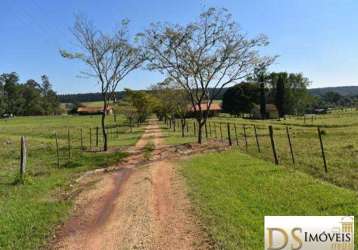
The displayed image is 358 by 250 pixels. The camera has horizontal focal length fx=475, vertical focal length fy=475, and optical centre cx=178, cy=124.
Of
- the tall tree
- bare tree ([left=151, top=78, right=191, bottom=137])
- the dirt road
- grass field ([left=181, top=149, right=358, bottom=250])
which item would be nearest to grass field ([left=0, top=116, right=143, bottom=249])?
the dirt road

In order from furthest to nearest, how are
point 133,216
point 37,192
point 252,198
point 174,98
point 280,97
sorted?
1. point 280,97
2. point 174,98
3. point 37,192
4. point 252,198
5. point 133,216

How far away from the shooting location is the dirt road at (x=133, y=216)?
945cm

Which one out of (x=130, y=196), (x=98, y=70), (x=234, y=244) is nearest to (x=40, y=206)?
(x=130, y=196)

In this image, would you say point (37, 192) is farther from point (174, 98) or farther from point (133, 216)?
point (174, 98)

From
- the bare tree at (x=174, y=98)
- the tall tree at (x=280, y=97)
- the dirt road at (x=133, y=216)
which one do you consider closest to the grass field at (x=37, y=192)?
the dirt road at (x=133, y=216)

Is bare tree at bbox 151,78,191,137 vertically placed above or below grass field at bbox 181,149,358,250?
above

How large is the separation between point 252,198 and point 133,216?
329 centimetres

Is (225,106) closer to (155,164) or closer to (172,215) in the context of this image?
(155,164)

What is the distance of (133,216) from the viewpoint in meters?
11.5

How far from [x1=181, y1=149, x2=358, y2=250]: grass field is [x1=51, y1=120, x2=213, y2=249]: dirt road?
47 centimetres

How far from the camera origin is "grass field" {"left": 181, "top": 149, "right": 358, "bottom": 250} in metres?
9.58

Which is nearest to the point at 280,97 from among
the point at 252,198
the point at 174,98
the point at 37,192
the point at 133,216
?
the point at 174,98

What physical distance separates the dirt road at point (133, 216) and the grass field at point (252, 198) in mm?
465

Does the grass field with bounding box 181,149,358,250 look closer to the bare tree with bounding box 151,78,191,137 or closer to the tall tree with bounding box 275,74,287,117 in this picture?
the bare tree with bounding box 151,78,191,137
